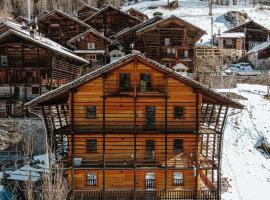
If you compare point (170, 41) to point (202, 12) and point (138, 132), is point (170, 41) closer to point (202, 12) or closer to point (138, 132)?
point (138, 132)

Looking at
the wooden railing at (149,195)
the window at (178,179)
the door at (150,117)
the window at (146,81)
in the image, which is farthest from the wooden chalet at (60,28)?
the wooden railing at (149,195)

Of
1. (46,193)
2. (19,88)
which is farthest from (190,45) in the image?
(46,193)

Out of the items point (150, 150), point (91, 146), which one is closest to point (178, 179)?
point (150, 150)

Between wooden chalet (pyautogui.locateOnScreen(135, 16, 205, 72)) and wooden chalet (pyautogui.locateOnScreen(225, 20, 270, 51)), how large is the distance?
2378 centimetres

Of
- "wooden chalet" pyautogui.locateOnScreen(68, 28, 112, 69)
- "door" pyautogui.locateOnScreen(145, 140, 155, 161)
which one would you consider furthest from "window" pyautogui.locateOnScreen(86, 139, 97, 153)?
"wooden chalet" pyautogui.locateOnScreen(68, 28, 112, 69)

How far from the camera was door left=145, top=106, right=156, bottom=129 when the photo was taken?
27.7 meters

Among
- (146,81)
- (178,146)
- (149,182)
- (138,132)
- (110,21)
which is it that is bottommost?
(149,182)

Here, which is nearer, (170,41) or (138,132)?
(138,132)

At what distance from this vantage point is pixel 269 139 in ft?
121

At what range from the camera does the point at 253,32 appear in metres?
72.9

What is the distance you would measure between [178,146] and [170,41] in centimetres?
2561

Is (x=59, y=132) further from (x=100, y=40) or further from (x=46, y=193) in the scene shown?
(x=100, y=40)

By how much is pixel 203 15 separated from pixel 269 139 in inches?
2289

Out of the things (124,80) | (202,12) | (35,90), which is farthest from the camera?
(202,12)
